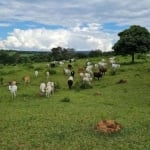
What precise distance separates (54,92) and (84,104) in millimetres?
7652

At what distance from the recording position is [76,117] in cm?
2339

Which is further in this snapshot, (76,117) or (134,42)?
Answer: (134,42)

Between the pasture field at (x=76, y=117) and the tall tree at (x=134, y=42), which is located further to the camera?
the tall tree at (x=134, y=42)

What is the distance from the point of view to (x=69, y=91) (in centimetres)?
3628

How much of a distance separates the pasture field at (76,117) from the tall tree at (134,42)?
15734 mm

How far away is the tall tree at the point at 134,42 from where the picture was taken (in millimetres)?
55375

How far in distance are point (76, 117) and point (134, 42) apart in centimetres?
3354

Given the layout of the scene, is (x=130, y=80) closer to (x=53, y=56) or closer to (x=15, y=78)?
(x=15, y=78)

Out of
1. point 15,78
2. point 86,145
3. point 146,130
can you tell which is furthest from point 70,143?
point 15,78

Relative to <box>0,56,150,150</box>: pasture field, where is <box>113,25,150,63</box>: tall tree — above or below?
above

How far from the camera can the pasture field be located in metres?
18.3

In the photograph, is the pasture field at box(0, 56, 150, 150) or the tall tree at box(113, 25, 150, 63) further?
the tall tree at box(113, 25, 150, 63)

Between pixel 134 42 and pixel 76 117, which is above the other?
pixel 134 42

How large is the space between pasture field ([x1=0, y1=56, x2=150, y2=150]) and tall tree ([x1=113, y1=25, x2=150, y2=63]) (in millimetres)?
15734
